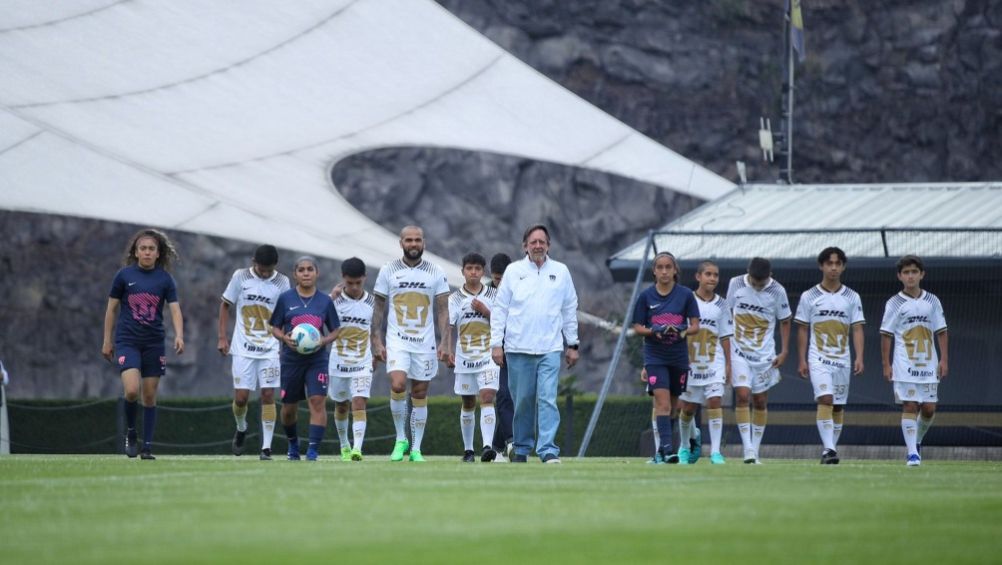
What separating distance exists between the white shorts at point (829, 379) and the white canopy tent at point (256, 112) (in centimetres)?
770

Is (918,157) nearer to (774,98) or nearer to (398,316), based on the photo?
(774,98)

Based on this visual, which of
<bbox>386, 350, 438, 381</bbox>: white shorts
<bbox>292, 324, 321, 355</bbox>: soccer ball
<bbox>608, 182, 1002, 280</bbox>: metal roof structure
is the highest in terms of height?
<bbox>608, 182, 1002, 280</bbox>: metal roof structure

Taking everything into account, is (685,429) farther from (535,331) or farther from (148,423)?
(148,423)

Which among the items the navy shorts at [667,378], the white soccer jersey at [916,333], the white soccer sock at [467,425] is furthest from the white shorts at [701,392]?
the white soccer sock at [467,425]

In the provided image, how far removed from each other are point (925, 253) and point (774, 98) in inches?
1046

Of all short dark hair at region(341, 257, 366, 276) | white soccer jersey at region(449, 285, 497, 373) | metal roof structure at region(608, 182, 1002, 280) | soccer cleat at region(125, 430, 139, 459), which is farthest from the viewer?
metal roof structure at region(608, 182, 1002, 280)

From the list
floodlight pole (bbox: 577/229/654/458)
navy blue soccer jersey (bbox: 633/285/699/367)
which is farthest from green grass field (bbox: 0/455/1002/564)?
floodlight pole (bbox: 577/229/654/458)

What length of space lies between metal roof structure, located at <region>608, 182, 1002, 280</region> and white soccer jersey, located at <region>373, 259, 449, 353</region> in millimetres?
5959

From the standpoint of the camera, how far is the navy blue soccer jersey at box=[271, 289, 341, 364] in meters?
14.2

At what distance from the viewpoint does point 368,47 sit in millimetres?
23766

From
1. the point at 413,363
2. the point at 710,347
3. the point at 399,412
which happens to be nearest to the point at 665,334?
the point at 710,347

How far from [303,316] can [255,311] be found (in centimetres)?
93

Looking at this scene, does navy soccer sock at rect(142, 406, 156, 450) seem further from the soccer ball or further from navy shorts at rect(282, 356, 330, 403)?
the soccer ball

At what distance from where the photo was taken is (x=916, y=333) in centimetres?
1488
